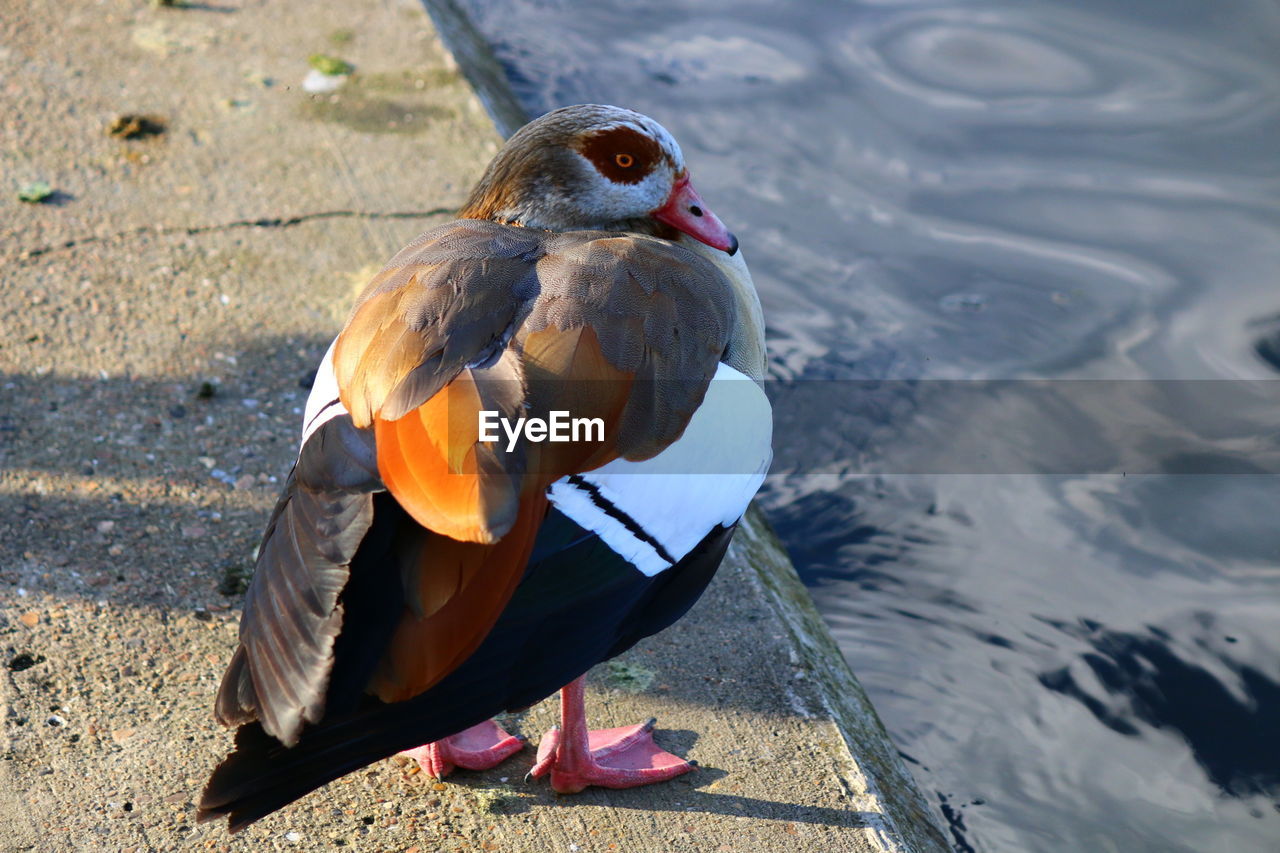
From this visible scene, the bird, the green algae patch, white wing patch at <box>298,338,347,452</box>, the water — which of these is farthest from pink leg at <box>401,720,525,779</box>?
the water

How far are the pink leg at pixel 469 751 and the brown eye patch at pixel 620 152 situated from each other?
3.97 ft

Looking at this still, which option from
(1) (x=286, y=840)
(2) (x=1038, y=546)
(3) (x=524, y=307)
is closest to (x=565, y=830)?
(1) (x=286, y=840)

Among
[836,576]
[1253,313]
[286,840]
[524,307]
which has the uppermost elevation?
[524,307]

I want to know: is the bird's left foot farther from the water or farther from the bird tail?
the water

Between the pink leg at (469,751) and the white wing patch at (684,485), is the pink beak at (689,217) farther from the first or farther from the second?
the pink leg at (469,751)

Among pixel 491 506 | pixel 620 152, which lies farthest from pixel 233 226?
pixel 491 506

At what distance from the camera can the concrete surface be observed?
2.28m

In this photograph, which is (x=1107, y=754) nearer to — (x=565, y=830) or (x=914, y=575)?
(x=914, y=575)

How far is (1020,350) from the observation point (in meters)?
4.57

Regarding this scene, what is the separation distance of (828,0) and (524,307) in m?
5.14

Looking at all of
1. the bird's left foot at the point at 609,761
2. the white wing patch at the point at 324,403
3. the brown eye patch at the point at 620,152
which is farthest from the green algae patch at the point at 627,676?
the brown eye patch at the point at 620,152

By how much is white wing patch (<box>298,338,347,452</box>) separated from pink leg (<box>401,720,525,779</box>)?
2.22 ft

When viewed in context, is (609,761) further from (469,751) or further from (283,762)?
(283,762)

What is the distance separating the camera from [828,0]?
6.56 m
